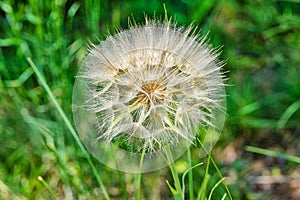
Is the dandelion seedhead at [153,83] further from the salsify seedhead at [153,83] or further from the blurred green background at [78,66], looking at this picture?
the blurred green background at [78,66]

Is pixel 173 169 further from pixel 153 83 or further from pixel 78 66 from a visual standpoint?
pixel 78 66

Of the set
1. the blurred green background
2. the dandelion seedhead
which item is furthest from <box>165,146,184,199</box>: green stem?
the blurred green background

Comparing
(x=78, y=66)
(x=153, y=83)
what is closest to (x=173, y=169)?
(x=153, y=83)

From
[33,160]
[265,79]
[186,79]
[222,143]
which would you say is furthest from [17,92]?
[186,79]

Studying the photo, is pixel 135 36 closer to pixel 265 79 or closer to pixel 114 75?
pixel 114 75

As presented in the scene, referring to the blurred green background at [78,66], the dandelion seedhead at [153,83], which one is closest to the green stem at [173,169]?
the dandelion seedhead at [153,83]

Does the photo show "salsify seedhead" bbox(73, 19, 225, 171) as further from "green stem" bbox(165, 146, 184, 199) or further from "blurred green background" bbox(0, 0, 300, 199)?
"blurred green background" bbox(0, 0, 300, 199)
